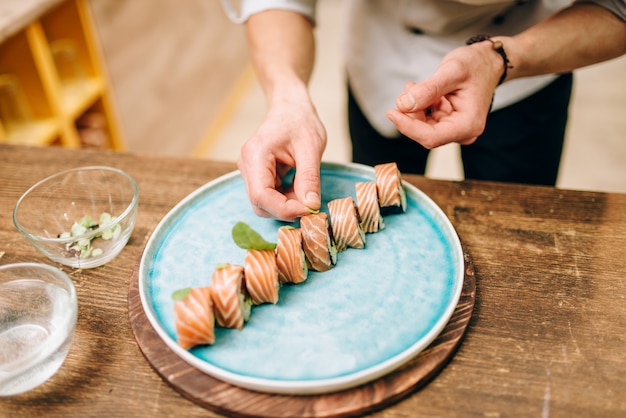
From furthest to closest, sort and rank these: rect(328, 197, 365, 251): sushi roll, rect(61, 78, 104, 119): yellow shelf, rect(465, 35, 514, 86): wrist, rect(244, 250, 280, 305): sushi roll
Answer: rect(61, 78, 104, 119): yellow shelf
rect(465, 35, 514, 86): wrist
rect(328, 197, 365, 251): sushi roll
rect(244, 250, 280, 305): sushi roll

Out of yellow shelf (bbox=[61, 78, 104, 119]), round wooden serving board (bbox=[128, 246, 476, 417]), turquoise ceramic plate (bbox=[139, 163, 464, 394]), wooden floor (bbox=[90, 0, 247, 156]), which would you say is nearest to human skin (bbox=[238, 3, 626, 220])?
turquoise ceramic plate (bbox=[139, 163, 464, 394])

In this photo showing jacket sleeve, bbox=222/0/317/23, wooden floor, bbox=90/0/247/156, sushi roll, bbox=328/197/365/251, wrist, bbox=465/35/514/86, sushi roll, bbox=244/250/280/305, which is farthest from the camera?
wooden floor, bbox=90/0/247/156

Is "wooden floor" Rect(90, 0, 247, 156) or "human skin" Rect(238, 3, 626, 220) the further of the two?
"wooden floor" Rect(90, 0, 247, 156)

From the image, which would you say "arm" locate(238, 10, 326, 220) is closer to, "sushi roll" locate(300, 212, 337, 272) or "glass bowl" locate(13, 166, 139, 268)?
"sushi roll" locate(300, 212, 337, 272)

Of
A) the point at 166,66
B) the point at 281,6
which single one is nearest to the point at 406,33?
the point at 281,6

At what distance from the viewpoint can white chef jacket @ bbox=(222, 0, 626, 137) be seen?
133 centimetres

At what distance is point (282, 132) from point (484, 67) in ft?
1.53

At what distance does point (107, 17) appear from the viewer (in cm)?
228

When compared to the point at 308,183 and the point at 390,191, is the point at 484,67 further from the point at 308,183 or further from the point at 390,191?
the point at 308,183

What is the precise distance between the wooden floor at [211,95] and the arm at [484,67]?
1.79 metres

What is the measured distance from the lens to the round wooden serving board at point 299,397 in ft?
2.41

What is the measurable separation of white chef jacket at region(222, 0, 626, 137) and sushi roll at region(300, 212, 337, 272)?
0.67m

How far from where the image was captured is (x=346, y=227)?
962mm

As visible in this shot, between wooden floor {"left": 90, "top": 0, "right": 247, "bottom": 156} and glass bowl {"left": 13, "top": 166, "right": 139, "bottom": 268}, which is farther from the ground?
glass bowl {"left": 13, "top": 166, "right": 139, "bottom": 268}
